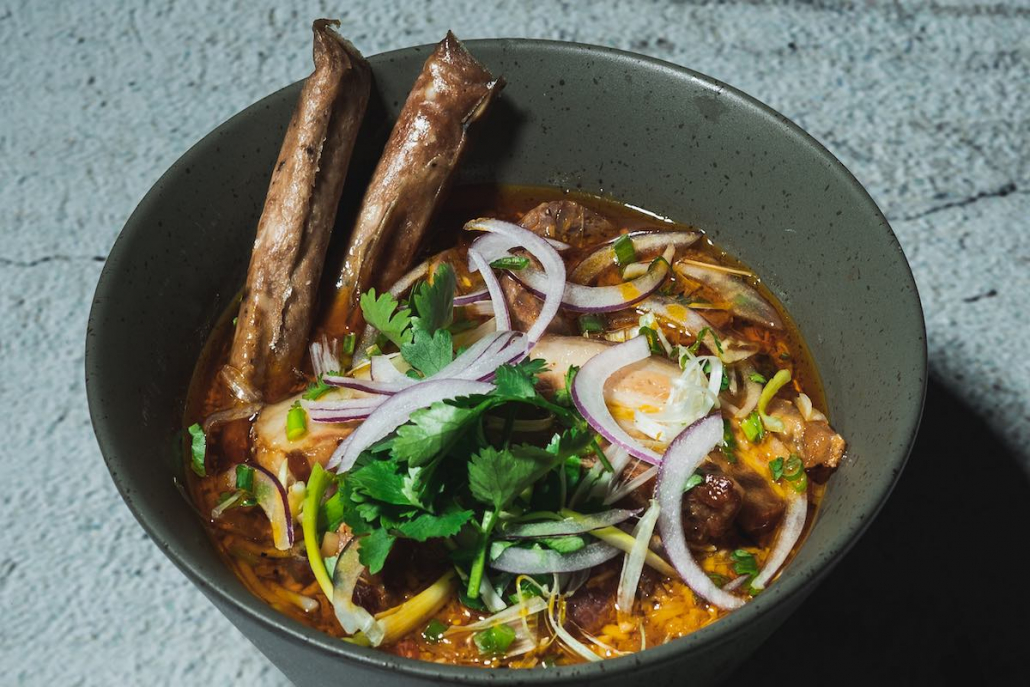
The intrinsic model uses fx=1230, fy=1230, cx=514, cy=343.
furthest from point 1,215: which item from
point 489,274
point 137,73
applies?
point 489,274

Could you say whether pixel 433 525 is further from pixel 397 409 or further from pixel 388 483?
pixel 397 409

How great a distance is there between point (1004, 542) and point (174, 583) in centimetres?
147

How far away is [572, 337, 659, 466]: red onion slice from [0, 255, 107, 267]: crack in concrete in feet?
4.25

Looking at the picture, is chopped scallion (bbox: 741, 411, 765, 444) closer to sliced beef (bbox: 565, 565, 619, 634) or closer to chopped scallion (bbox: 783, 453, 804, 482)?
chopped scallion (bbox: 783, 453, 804, 482)

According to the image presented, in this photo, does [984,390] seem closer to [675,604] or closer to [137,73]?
[675,604]

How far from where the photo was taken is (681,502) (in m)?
1.70

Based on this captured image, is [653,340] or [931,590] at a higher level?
[653,340]

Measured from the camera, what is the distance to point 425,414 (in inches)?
60.9

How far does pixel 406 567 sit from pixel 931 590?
96 cm

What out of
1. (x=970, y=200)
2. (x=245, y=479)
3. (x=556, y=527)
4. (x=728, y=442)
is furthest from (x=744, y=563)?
(x=970, y=200)

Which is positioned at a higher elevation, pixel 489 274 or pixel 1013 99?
pixel 1013 99

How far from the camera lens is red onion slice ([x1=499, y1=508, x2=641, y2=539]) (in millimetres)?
1640

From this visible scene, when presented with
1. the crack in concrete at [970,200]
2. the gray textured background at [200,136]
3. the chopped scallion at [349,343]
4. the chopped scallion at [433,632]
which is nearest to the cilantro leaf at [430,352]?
the chopped scallion at [349,343]

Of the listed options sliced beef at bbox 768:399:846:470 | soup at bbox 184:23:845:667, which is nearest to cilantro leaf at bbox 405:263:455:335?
soup at bbox 184:23:845:667
